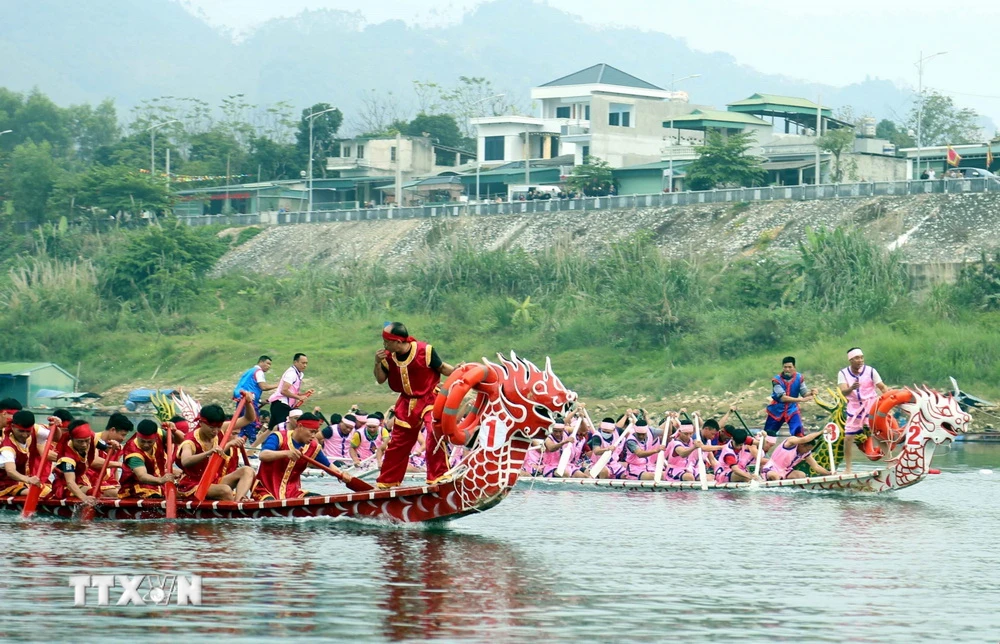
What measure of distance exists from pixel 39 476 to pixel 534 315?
1577 inches

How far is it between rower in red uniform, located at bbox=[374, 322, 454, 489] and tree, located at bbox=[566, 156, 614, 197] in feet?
192

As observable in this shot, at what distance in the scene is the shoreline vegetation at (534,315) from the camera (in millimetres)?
49000

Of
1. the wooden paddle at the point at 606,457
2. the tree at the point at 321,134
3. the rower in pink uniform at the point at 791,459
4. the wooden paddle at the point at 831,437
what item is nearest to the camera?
the wooden paddle at the point at 831,437

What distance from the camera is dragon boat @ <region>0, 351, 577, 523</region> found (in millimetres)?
16391

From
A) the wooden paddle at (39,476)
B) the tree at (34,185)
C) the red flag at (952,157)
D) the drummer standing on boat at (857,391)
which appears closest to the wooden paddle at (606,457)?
the drummer standing on boat at (857,391)

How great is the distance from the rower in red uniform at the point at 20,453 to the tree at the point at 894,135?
254 ft

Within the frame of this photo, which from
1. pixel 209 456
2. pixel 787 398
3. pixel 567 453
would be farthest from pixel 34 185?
pixel 209 456

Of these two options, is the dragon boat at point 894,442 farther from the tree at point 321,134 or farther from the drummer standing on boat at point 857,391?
the tree at point 321,134

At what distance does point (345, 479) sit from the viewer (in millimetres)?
17062

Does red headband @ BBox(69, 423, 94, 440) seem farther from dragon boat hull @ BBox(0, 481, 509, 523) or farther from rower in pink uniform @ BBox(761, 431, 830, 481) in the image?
rower in pink uniform @ BBox(761, 431, 830, 481)

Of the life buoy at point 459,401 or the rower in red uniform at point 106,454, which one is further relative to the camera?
the rower in red uniform at point 106,454

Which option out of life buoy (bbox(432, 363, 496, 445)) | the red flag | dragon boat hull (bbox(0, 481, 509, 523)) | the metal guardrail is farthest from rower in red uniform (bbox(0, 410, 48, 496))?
the red flag

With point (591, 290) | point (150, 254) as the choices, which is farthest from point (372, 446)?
point (150, 254)

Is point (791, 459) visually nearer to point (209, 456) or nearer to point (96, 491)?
point (209, 456)
